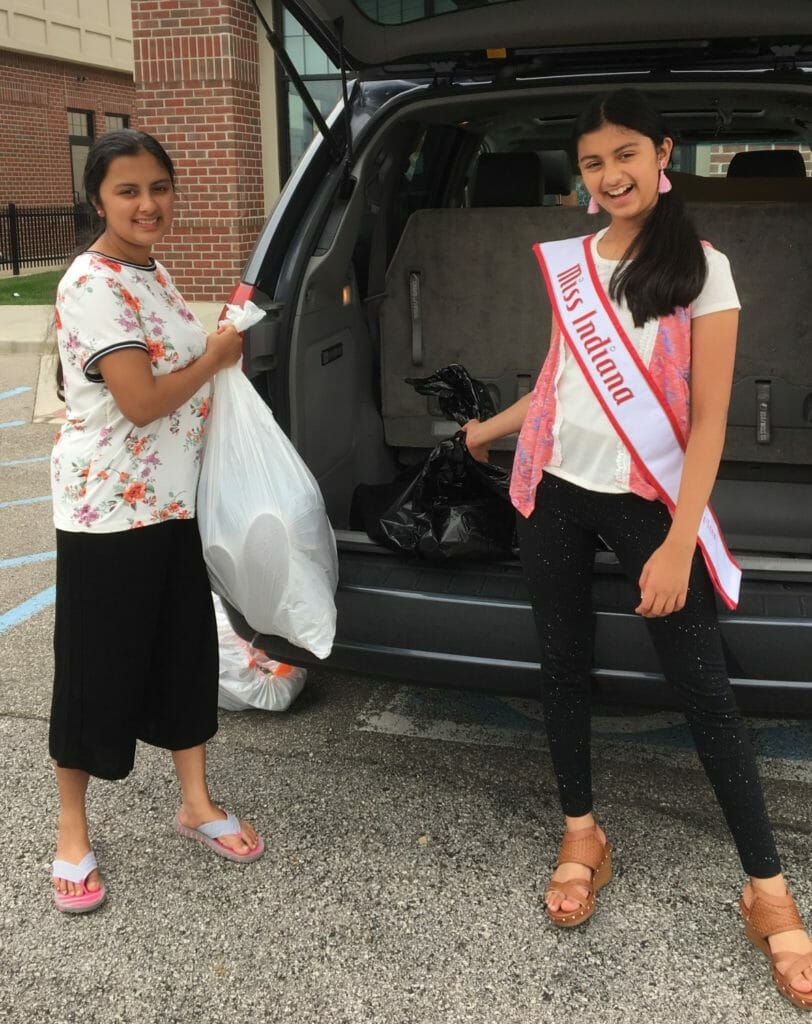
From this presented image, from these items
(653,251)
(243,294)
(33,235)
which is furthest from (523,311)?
(33,235)

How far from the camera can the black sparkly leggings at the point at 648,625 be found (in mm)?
2189

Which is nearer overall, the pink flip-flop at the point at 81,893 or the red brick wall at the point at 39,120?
the pink flip-flop at the point at 81,893

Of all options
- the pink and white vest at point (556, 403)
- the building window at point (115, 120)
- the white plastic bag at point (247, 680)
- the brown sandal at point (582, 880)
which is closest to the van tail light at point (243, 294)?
the pink and white vest at point (556, 403)

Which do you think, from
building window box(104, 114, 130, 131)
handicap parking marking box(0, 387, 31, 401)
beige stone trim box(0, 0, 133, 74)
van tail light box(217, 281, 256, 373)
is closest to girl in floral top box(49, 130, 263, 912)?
van tail light box(217, 281, 256, 373)

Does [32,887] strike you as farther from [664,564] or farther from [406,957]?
[664,564]

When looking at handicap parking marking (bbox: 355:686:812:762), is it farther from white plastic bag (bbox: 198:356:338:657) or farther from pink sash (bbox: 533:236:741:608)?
pink sash (bbox: 533:236:741:608)

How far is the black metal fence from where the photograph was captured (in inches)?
718

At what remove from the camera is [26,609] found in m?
4.33

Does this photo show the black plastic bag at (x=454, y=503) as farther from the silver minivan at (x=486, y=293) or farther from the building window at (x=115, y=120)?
the building window at (x=115, y=120)

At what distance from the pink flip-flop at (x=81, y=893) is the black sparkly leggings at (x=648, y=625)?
118cm

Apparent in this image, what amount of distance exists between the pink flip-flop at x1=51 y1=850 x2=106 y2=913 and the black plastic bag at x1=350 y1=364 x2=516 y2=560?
1047mm

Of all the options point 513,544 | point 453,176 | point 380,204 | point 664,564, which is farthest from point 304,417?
point 453,176

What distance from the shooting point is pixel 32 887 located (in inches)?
103

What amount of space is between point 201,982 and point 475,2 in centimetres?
233
